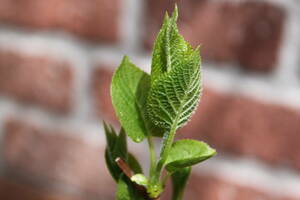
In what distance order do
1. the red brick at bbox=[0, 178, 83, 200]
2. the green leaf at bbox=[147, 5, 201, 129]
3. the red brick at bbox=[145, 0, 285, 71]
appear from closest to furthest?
the green leaf at bbox=[147, 5, 201, 129]
the red brick at bbox=[145, 0, 285, 71]
the red brick at bbox=[0, 178, 83, 200]

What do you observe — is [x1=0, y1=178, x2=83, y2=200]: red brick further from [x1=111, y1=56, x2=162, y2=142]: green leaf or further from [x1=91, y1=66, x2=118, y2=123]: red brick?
[x1=111, y1=56, x2=162, y2=142]: green leaf

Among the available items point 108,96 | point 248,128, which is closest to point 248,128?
point 248,128

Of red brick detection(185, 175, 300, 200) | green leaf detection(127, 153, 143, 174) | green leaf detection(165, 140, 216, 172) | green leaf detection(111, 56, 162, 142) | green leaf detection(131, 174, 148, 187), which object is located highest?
green leaf detection(111, 56, 162, 142)

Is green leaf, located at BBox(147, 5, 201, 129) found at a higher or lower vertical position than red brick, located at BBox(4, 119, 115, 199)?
higher

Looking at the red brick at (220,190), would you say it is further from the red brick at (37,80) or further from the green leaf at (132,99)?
the green leaf at (132,99)

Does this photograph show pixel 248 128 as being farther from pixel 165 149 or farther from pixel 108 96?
pixel 165 149

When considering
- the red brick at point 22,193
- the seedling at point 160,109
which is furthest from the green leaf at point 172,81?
the red brick at point 22,193

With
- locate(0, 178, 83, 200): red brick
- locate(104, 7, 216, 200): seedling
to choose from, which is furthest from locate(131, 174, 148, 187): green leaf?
locate(0, 178, 83, 200): red brick
